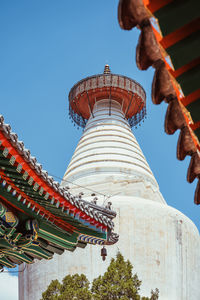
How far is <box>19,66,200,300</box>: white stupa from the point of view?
1455 cm

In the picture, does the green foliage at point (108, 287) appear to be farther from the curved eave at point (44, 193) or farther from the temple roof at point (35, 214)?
the curved eave at point (44, 193)

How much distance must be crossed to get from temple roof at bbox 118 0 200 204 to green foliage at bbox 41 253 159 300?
7024 mm

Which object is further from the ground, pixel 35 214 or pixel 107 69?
pixel 107 69

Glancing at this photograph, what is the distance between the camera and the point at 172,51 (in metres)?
3.03

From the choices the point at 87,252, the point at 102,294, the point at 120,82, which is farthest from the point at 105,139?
the point at 102,294

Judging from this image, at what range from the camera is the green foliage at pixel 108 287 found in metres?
10.1

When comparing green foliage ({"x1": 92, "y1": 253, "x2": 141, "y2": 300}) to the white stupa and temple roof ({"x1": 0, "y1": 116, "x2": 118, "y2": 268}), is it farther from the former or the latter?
the white stupa

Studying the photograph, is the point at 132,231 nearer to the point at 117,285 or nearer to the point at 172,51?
the point at 117,285

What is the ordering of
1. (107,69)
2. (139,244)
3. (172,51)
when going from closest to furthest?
(172,51), (139,244), (107,69)

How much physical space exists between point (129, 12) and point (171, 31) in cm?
30

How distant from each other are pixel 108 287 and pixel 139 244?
4726 mm

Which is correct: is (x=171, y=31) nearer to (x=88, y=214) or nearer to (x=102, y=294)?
(x=88, y=214)

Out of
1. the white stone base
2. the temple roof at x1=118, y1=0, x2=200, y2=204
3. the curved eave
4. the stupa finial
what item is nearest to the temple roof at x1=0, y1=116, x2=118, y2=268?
the curved eave

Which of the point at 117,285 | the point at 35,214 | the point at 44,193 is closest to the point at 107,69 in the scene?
the point at 117,285
